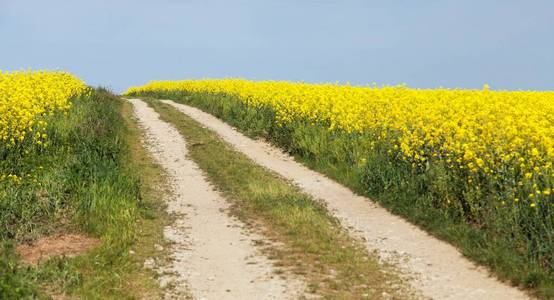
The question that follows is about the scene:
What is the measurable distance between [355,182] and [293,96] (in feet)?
36.7

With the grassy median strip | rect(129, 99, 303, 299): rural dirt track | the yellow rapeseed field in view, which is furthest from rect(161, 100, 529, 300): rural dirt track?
the yellow rapeseed field

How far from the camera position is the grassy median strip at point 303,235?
913cm

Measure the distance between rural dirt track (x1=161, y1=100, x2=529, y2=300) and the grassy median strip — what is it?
40 centimetres

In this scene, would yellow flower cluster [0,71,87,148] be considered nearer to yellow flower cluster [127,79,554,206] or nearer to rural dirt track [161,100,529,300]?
rural dirt track [161,100,529,300]

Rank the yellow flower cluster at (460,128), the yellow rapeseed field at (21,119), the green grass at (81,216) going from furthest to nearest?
the yellow rapeseed field at (21,119) → the yellow flower cluster at (460,128) → the green grass at (81,216)

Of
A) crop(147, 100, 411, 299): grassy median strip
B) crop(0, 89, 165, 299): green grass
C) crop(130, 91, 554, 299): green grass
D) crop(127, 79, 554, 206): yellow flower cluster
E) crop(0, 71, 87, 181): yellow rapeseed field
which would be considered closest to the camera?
crop(0, 89, 165, 299): green grass

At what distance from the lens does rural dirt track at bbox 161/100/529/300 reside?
29.3 ft

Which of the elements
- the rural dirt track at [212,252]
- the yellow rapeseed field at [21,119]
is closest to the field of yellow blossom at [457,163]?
the rural dirt track at [212,252]

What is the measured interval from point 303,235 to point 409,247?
211 cm

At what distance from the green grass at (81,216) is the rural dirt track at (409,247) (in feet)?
14.2

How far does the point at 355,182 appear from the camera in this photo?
54.0ft

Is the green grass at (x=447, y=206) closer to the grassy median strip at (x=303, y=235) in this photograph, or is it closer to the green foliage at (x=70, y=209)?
the grassy median strip at (x=303, y=235)

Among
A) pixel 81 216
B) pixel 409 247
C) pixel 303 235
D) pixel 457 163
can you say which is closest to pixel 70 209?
pixel 81 216

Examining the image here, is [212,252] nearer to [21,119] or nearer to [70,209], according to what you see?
[70,209]
